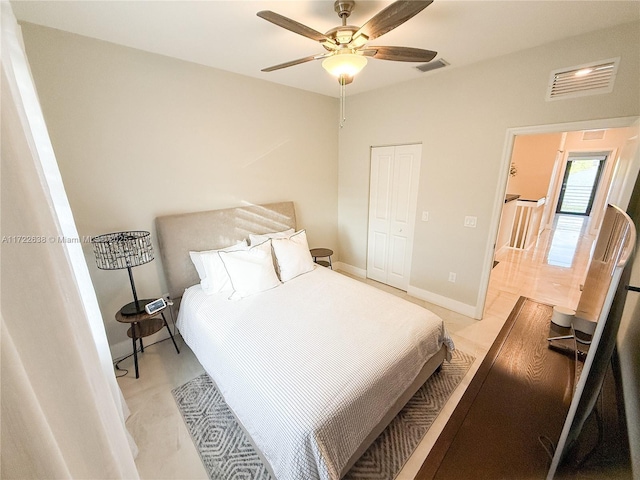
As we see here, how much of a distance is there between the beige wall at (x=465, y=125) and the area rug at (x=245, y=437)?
1.32 m

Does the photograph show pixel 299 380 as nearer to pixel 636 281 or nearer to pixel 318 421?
pixel 318 421

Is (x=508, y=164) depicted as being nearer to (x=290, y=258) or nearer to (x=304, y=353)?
(x=290, y=258)

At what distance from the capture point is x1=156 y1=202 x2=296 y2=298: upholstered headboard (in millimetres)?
2367

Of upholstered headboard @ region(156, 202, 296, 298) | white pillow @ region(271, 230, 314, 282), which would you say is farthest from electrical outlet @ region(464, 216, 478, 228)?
upholstered headboard @ region(156, 202, 296, 298)

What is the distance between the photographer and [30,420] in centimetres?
39

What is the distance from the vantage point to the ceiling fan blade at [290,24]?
1.21 meters

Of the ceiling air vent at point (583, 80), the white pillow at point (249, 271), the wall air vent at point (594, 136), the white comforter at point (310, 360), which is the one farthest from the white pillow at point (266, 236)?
the wall air vent at point (594, 136)

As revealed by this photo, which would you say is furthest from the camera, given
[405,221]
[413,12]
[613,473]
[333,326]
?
[405,221]

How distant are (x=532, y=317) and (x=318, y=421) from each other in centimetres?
149

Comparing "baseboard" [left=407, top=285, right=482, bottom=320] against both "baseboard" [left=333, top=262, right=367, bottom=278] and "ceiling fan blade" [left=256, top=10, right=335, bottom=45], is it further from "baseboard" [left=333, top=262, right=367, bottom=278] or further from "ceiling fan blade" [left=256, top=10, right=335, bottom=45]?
"ceiling fan blade" [left=256, top=10, right=335, bottom=45]

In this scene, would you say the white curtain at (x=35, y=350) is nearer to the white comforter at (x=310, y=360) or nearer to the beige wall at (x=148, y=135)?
the white comforter at (x=310, y=360)

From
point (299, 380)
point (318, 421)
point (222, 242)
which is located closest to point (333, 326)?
point (299, 380)

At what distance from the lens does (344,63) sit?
4.75ft

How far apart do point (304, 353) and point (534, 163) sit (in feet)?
22.8
